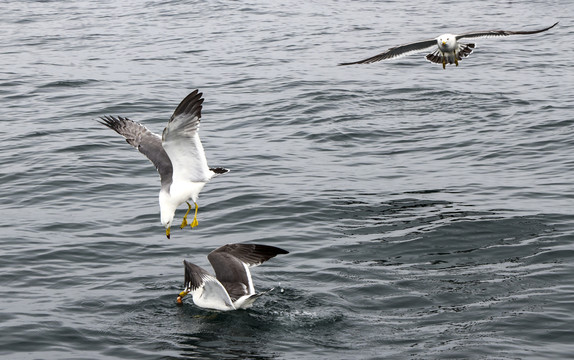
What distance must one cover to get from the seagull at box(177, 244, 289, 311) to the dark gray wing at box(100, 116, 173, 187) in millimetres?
1245

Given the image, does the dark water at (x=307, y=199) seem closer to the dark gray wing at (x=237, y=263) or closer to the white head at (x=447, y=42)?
the dark gray wing at (x=237, y=263)

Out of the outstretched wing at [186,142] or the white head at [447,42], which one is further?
the white head at [447,42]

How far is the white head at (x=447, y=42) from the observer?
16.8 m

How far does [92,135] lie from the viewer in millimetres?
19203

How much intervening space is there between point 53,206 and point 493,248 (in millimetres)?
7275

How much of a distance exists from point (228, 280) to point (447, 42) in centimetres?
771

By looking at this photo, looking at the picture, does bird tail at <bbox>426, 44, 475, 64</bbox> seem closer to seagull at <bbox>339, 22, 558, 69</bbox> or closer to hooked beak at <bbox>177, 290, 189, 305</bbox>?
seagull at <bbox>339, 22, 558, 69</bbox>

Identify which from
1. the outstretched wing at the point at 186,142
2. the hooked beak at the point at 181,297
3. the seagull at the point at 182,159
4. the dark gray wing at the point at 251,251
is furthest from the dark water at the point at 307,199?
the outstretched wing at the point at 186,142

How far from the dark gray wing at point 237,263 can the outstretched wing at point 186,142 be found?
1.08m

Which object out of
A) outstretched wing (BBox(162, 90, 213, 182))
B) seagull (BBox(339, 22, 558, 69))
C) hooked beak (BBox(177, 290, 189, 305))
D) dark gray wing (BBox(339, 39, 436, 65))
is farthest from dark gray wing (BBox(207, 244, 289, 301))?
dark gray wing (BBox(339, 39, 436, 65))

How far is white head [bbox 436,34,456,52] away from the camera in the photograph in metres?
16.8

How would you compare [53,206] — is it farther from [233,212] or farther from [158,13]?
[158,13]

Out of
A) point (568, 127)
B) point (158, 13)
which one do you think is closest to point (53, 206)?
point (568, 127)

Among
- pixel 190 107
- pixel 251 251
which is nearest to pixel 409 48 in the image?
pixel 251 251
